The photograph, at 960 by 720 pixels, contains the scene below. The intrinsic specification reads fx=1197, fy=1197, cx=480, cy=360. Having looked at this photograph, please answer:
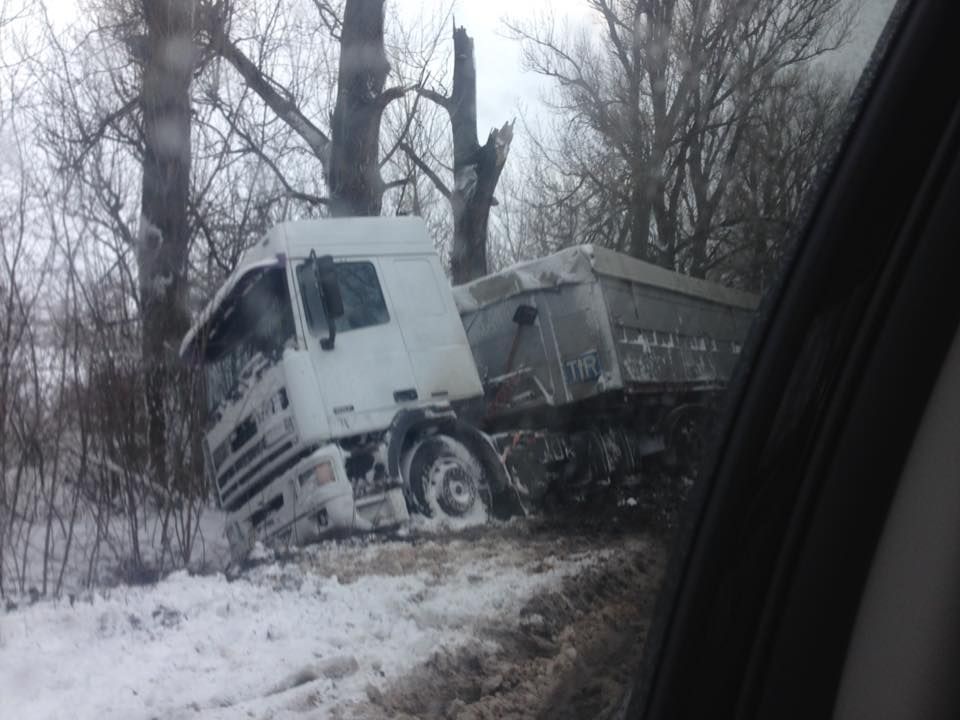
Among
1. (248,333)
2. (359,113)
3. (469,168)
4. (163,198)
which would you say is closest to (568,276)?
(469,168)

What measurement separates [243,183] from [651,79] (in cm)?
109

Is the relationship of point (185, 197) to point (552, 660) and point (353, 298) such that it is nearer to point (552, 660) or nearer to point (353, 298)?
point (353, 298)

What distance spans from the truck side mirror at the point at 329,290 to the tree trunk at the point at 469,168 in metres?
0.31

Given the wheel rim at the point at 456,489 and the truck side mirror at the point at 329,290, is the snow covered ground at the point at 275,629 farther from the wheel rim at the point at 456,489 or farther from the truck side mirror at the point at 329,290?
the truck side mirror at the point at 329,290

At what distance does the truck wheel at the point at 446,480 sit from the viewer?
3012mm

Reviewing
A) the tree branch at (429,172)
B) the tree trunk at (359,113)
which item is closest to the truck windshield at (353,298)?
the tree trunk at (359,113)

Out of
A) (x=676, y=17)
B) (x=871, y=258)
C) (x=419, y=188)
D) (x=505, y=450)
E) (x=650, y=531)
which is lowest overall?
(x=650, y=531)

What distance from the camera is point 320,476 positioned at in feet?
10.0

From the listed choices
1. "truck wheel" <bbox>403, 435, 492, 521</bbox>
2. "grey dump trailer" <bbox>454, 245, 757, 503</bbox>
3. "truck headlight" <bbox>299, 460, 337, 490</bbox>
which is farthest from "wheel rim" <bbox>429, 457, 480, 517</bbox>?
"truck headlight" <bbox>299, 460, 337, 490</bbox>

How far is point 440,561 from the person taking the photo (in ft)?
9.89

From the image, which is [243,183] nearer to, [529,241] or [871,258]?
[529,241]

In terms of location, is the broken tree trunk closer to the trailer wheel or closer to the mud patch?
the trailer wheel

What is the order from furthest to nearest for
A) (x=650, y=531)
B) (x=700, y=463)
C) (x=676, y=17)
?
(x=676, y=17)
(x=650, y=531)
(x=700, y=463)

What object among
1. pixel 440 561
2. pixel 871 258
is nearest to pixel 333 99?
pixel 440 561
